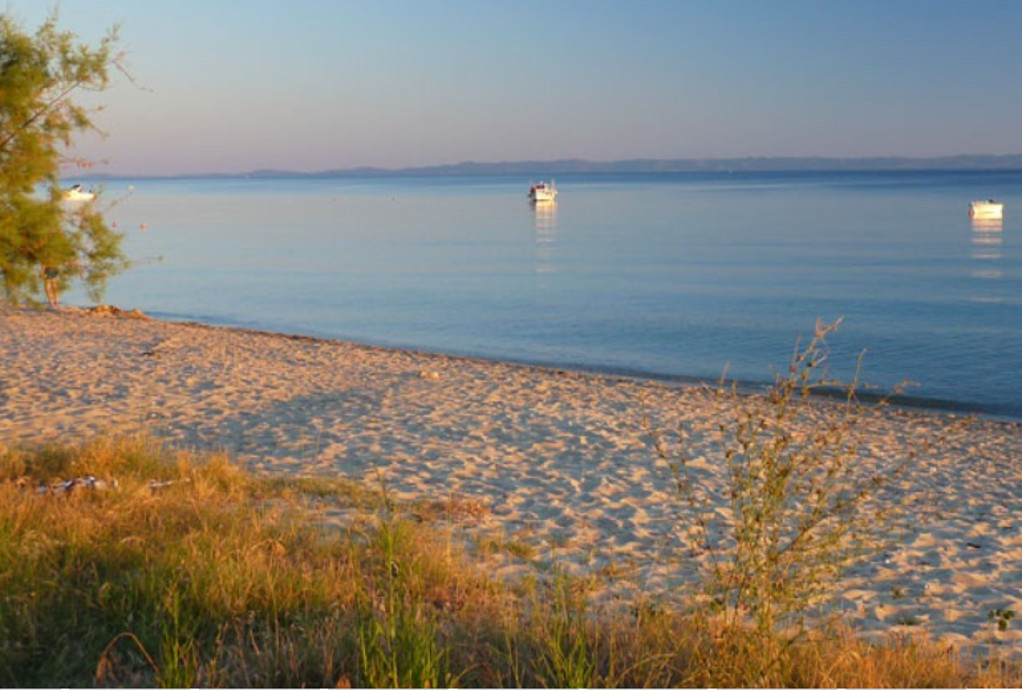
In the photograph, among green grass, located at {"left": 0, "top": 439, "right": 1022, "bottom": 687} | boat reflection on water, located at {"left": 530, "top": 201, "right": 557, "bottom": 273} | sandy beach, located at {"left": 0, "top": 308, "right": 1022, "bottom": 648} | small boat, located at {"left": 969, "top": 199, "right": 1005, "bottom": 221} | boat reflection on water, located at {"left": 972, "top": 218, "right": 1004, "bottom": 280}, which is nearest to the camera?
green grass, located at {"left": 0, "top": 439, "right": 1022, "bottom": 687}

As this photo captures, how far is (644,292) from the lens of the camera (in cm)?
3478

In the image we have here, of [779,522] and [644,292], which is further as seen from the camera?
[644,292]

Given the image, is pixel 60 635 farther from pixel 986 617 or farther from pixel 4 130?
pixel 4 130

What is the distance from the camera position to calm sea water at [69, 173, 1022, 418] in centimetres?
2302

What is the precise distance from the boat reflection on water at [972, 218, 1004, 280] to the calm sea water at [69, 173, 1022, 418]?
0.16 metres

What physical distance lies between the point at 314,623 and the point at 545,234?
61.7 meters

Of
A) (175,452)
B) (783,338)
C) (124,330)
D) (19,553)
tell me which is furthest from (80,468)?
(783,338)

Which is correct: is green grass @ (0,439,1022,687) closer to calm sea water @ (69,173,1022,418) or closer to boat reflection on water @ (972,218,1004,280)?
calm sea water @ (69,173,1022,418)

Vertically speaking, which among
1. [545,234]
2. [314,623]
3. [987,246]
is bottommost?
[987,246]

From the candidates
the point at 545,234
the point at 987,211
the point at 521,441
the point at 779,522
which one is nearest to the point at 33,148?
the point at 521,441

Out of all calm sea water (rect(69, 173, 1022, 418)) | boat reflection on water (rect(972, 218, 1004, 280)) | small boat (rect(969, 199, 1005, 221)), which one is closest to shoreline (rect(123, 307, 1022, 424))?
calm sea water (rect(69, 173, 1022, 418))

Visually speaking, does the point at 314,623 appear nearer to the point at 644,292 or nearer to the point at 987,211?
the point at 644,292

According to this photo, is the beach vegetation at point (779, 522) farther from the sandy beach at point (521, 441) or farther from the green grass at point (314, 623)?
the sandy beach at point (521, 441)

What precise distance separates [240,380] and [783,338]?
48.9ft
